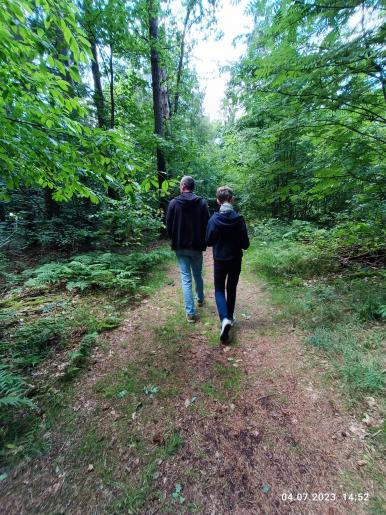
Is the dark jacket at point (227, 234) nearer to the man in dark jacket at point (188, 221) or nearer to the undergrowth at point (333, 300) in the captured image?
the man in dark jacket at point (188, 221)

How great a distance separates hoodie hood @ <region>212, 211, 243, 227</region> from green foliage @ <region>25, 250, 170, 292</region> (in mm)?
2732

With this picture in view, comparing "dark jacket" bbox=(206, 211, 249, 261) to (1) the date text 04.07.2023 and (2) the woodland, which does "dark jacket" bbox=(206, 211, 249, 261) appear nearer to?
(2) the woodland

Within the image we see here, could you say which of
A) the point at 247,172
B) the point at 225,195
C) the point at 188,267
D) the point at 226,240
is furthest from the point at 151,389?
the point at 247,172

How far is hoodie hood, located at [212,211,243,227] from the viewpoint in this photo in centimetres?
370

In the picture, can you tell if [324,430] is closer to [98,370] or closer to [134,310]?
[98,370]

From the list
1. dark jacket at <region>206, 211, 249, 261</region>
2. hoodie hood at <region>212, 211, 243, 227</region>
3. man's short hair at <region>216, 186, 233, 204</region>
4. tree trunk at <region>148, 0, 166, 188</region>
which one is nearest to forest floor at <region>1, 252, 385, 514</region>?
dark jacket at <region>206, 211, 249, 261</region>

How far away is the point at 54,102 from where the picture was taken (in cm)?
324

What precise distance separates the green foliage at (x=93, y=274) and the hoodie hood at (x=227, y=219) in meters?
2.73

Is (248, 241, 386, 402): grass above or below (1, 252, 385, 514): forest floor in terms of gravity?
above

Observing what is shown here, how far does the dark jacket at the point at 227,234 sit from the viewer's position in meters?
3.72

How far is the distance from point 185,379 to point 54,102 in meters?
4.11

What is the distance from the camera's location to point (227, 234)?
375cm

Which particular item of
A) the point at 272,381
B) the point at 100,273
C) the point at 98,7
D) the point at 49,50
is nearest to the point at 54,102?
the point at 49,50

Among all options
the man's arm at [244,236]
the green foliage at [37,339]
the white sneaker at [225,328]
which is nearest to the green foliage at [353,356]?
the white sneaker at [225,328]
